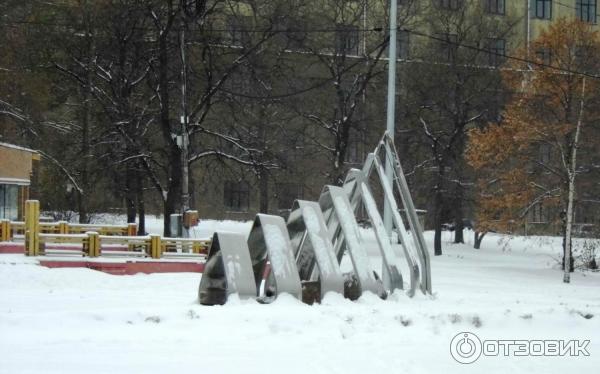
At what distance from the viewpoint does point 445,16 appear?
4406 centimetres

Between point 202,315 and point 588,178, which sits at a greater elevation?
point 588,178

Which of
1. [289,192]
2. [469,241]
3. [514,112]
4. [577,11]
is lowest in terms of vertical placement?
[469,241]

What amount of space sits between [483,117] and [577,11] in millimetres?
23143

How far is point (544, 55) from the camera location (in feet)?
116

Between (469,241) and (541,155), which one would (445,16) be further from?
(469,241)

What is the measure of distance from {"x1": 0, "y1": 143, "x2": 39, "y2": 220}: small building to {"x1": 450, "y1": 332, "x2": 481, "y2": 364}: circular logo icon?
23807 millimetres

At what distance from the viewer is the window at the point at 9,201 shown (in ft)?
102

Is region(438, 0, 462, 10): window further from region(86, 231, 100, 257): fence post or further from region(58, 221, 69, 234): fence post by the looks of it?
region(86, 231, 100, 257): fence post

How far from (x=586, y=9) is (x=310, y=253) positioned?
54.2 meters

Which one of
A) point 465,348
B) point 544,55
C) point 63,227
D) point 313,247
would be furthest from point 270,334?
point 544,55

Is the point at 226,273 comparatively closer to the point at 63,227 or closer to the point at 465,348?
the point at 465,348

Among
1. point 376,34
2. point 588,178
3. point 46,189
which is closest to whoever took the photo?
point 588,178

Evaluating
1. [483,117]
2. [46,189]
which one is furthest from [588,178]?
[46,189]

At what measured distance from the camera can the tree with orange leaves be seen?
32.5 m
